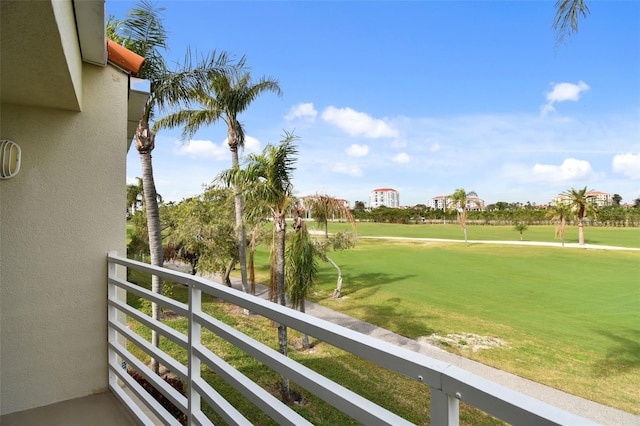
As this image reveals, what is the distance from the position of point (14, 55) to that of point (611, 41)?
128ft

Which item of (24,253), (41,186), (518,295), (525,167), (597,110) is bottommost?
(518,295)

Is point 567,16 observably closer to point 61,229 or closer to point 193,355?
point 193,355


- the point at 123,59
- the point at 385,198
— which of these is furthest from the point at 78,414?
the point at 385,198

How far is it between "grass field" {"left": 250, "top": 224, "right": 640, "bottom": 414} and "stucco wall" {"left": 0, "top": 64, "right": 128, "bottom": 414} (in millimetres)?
9914

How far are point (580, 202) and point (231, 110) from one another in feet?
115

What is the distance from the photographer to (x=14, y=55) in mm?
1558

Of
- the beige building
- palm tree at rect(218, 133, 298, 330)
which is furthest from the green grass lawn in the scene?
the beige building

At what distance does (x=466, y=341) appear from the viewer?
10742mm

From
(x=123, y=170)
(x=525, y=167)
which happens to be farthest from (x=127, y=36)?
(x=525, y=167)

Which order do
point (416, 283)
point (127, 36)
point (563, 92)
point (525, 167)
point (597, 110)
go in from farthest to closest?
point (525, 167), point (597, 110), point (563, 92), point (416, 283), point (127, 36)

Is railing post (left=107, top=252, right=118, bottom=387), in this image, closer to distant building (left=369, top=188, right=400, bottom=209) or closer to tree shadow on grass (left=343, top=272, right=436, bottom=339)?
tree shadow on grass (left=343, top=272, right=436, bottom=339)

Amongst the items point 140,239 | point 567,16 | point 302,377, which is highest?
point 567,16

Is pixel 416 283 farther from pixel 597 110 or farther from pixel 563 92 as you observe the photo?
pixel 597 110

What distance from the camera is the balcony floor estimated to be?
2.12 meters
